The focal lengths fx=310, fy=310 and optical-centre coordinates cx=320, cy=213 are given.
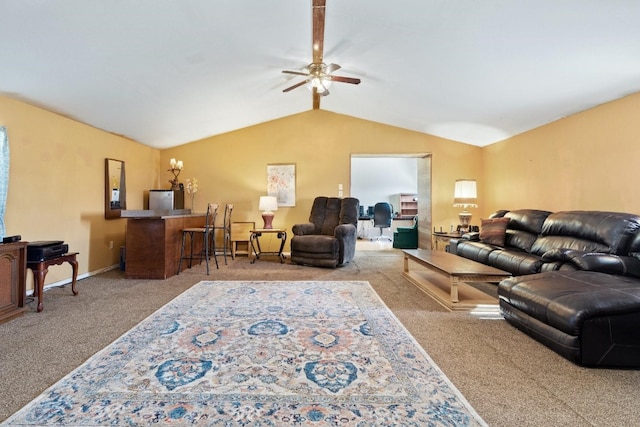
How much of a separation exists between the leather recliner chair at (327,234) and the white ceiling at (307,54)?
1955 millimetres

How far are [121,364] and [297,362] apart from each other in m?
1.05

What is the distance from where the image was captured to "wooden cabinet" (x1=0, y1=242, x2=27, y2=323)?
258 cm

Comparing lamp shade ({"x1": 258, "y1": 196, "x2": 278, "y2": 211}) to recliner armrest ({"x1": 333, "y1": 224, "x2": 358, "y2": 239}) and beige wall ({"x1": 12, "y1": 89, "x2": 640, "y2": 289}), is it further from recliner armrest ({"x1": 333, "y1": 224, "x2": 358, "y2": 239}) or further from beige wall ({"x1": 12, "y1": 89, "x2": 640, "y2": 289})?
recliner armrest ({"x1": 333, "y1": 224, "x2": 358, "y2": 239})

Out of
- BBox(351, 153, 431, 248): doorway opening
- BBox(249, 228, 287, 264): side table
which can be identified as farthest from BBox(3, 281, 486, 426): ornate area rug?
BBox(351, 153, 431, 248): doorway opening

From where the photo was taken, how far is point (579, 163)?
3.79 metres

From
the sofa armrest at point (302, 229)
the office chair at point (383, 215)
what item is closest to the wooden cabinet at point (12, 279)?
the sofa armrest at point (302, 229)

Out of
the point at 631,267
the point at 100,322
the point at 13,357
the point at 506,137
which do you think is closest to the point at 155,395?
the point at 13,357

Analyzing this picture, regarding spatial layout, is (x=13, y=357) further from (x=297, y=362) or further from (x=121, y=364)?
(x=297, y=362)

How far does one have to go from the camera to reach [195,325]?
2.49 metres

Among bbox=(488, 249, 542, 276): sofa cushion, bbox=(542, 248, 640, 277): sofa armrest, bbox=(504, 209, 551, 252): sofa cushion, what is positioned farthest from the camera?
bbox=(504, 209, 551, 252): sofa cushion

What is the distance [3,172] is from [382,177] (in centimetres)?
871

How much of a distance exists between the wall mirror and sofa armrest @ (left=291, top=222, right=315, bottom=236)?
9.10 feet

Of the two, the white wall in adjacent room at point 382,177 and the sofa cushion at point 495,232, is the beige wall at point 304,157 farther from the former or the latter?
the white wall in adjacent room at point 382,177

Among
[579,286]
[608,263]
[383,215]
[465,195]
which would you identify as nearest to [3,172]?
[579,286]
